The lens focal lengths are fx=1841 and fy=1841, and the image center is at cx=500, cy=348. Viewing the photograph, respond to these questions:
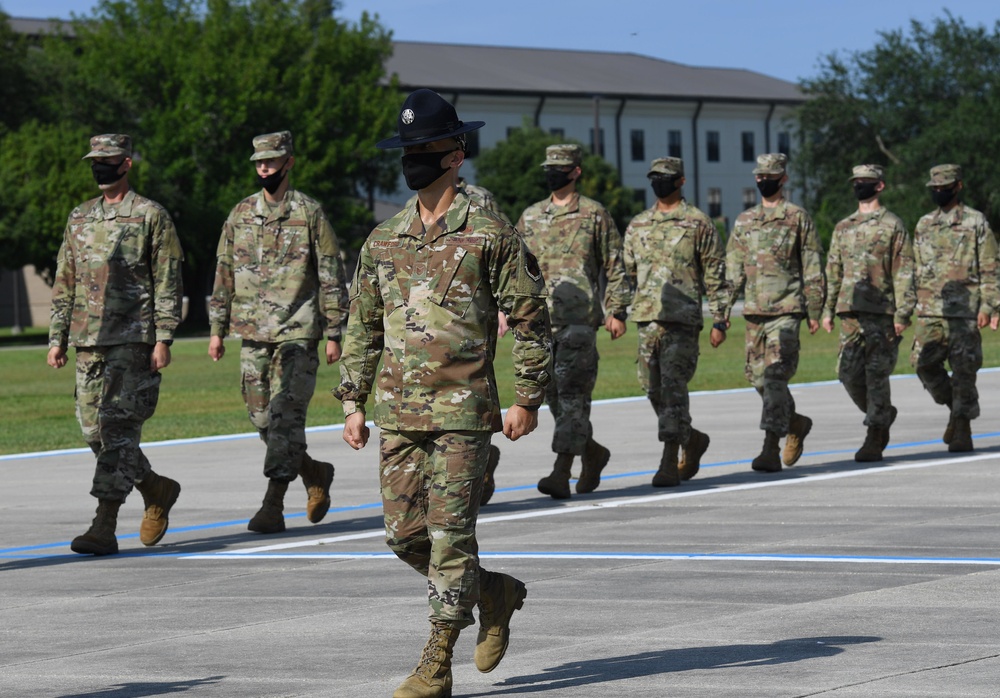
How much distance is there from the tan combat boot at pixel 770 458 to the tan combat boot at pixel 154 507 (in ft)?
16.0

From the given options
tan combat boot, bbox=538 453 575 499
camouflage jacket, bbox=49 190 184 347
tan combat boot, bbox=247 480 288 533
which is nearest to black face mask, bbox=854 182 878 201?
tan combat boot, bbox=538 453 575 499

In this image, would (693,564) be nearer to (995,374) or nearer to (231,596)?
(231,596)

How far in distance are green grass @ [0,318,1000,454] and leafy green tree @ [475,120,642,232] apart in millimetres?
35586

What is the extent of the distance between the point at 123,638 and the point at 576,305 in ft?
17.7

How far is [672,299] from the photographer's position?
12.9 meters

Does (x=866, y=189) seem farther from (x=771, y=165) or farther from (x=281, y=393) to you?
(x=281, y=393)

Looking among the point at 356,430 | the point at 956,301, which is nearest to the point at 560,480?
the point at 956,301

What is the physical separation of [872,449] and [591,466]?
2685 mm

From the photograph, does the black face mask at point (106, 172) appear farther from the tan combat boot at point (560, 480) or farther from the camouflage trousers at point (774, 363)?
the camouflage trousers at point (774, 363)

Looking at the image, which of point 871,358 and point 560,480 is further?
point 871,358

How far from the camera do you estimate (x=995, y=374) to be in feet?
81.9

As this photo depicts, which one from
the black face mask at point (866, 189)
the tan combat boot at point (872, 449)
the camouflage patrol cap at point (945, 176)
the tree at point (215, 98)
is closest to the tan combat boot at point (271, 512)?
the tan combat boot at point (872, 449)

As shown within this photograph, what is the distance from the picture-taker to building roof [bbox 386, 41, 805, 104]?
95125 millimetres

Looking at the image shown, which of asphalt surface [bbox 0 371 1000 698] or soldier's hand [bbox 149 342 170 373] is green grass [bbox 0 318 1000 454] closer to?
asphalt surface [bbox 0 371 1000 698]
